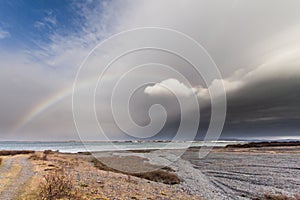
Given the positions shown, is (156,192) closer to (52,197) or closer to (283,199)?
(52,197)

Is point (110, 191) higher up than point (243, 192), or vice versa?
point (110, 191)

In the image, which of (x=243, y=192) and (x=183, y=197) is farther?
(x=243, y=192)

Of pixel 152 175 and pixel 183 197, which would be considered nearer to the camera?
pixel 183 197

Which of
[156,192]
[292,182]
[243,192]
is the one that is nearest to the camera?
[156,192]

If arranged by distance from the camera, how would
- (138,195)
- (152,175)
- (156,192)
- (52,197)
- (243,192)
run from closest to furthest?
(52,197) < (138,195) < (156,192) < (243,192) < (152,175)

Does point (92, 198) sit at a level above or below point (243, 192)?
above

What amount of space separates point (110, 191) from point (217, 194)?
27.4 ft

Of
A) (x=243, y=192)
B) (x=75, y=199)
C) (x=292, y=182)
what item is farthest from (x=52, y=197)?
(x=292, y=182)

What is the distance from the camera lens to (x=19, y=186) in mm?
15617

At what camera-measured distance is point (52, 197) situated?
11.9 m

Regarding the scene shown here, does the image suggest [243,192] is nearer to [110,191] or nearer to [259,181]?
[259,181]

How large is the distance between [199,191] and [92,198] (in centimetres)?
902

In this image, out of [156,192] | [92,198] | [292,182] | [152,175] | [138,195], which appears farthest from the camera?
[152,175]

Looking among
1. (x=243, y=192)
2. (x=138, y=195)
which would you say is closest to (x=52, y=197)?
(x=138, y=195)
